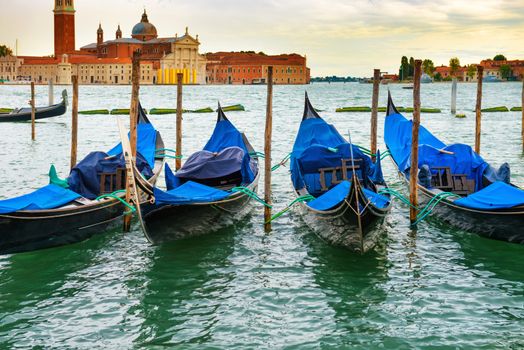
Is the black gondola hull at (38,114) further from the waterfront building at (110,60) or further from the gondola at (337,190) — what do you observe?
the waterfront building at (110,60)

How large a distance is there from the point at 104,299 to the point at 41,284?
79 centimetres

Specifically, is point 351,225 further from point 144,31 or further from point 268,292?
point 144,31

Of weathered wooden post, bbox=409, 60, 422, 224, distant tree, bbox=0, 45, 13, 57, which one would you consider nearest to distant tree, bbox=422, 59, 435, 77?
distant tree, bbox=0, 45, 13, 57

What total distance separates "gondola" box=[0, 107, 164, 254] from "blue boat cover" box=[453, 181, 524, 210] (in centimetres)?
389

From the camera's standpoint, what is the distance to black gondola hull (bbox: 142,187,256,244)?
744 cm

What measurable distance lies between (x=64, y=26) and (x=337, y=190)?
337 ft

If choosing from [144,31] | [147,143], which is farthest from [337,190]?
[144,31]

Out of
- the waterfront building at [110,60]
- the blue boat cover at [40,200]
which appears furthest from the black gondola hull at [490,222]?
the waterfront building at [110,60]

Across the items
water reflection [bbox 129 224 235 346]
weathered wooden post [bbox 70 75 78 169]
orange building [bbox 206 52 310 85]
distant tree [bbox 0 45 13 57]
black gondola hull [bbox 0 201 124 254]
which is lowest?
water reflection [bbox 129 224 235 346]

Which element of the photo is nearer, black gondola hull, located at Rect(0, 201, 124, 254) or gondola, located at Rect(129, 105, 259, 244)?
black gondola hull, located at Rect(0, 201, 124, 254)

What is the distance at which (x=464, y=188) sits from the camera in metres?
9.23

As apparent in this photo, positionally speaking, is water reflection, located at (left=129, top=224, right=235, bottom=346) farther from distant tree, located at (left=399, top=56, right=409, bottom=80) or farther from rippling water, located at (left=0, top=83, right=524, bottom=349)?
distant tree, located at (left=399, top=56, right=409, bottom=80)

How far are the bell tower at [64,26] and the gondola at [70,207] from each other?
9903 cm

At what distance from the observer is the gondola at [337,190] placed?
712 centimetres
